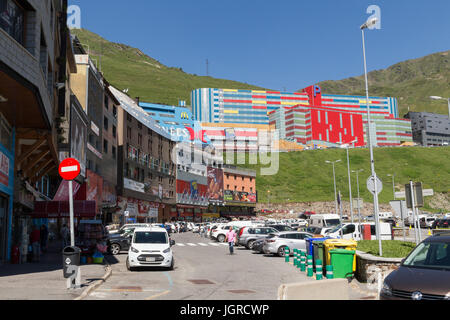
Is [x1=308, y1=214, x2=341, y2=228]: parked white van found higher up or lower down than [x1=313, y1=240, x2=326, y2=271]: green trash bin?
higher up

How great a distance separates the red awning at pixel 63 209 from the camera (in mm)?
26203

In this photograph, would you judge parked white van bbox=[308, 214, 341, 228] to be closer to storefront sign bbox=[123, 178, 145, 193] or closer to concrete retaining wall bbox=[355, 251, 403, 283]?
storefront sign bbox=[123, 178, 145, 193]

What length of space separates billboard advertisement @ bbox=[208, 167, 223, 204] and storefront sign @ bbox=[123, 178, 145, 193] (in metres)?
34.9

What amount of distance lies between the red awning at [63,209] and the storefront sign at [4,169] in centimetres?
488

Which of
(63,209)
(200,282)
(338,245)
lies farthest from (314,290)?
(63,209)

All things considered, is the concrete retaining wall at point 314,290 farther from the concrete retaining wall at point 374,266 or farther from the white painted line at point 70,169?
the white painted line at point 70,169

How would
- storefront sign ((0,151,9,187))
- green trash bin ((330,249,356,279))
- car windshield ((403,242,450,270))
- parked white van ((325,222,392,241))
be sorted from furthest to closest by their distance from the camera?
parked white van ((325,222,392,241)) → storefront sign ((0,151,9,187)) → green trash bin ((330,249,356,279)) → car windshield ((403,242,450,270))

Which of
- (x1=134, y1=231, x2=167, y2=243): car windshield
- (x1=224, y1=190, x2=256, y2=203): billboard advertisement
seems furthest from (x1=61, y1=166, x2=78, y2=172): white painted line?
(x1=224, y1=190, x2=256, y2=203): billboard advertisement

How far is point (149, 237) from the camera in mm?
20484

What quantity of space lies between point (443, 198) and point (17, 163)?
121156 mm

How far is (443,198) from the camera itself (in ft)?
404

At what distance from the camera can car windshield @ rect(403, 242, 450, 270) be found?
897 cm

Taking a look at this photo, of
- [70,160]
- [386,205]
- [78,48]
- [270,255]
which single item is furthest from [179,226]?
[386,205]
